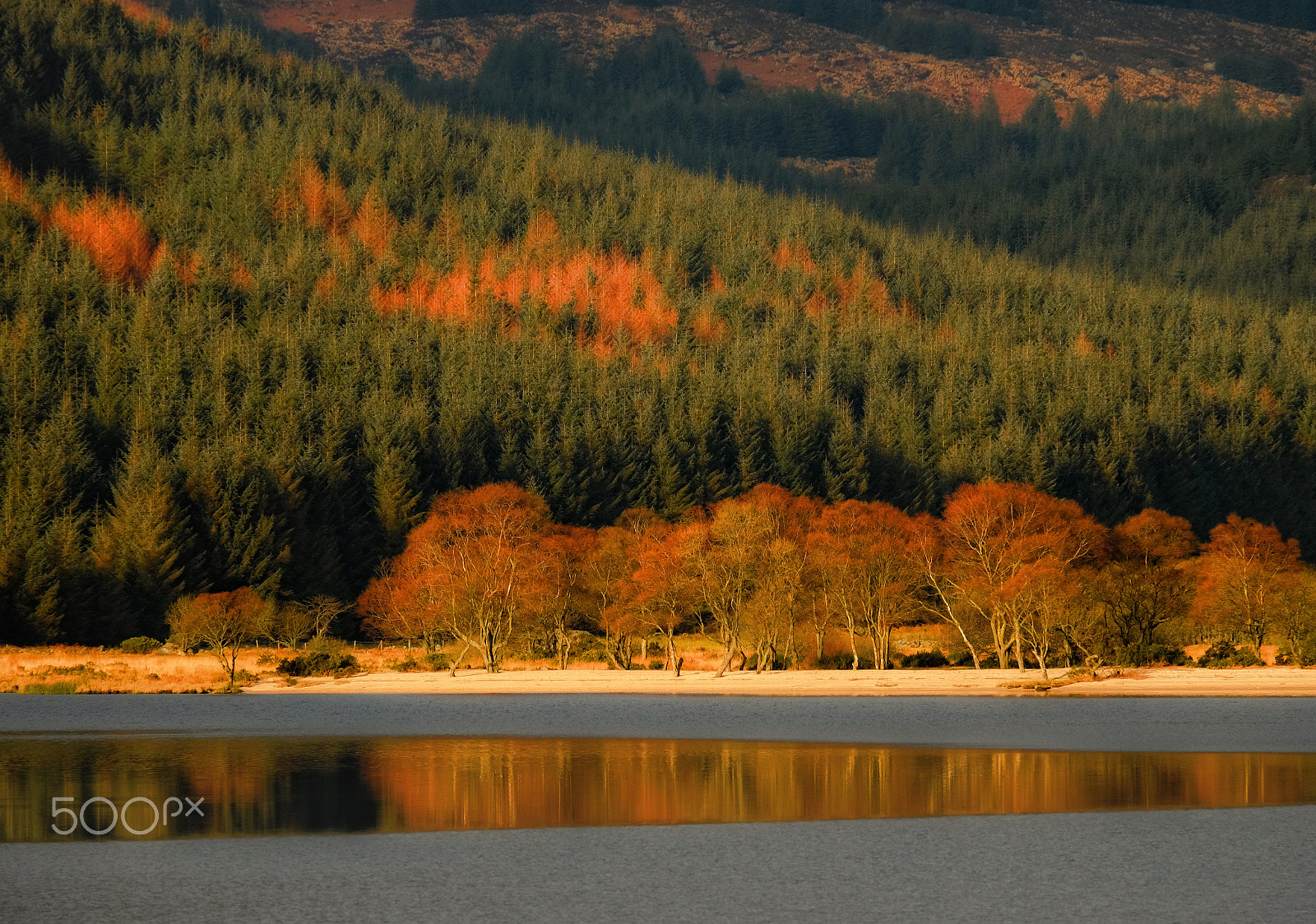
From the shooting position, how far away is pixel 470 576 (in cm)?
8944

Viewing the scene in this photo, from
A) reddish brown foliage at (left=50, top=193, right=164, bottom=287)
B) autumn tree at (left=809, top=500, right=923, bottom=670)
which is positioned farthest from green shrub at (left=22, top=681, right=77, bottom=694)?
reddish brown foliage at (left=50, top=193, right=164, bottom=287)

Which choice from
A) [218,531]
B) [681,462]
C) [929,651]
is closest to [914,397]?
[681,462]

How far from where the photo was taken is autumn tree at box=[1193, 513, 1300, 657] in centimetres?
8519

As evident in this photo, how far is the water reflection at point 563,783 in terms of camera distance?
31516mm

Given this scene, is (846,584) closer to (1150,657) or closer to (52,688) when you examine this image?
(1150,657)

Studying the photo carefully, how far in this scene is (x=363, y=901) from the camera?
24.0 m

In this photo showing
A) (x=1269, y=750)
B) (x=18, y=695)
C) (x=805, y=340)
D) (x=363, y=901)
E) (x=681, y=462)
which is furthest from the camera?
(x=805, y=340)

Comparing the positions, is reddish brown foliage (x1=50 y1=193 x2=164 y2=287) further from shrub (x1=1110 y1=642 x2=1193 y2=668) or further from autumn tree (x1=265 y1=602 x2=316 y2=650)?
shrub (x1=1110 y1=642 x2=1193 y2=668)

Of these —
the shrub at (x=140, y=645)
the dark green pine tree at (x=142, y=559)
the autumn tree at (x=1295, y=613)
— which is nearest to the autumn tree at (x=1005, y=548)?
the autumn tree at (x=1295, y=613)

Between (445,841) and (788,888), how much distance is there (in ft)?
25.4

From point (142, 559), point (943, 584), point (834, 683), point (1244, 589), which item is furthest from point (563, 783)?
point (142, 559)

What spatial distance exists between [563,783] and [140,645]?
195ft

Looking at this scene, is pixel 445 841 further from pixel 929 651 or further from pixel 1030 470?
pixel 1030 470

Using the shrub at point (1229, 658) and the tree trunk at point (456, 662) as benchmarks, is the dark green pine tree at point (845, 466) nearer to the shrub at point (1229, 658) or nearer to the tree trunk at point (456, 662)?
the tree trunk at point (456, 662)
